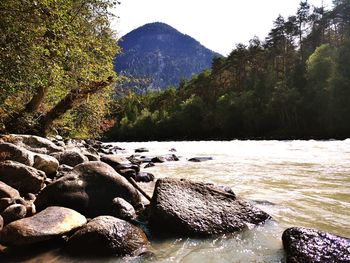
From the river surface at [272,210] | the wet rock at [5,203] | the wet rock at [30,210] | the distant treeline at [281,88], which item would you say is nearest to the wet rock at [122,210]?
the river surface at [272,210]

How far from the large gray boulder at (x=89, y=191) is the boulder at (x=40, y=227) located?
0.82m

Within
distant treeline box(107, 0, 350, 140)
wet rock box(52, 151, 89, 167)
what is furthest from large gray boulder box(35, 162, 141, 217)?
distant treeline box(107, 0, 350, 140)

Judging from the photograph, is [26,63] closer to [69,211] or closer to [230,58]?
[69,211]

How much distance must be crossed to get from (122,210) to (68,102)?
1224 centimetres

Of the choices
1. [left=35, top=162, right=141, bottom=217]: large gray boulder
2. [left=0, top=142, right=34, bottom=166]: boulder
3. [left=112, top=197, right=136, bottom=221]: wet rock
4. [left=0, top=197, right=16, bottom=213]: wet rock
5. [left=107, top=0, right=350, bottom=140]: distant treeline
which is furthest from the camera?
[left=107, top=0, right=350, bottom=140]: distant treeline

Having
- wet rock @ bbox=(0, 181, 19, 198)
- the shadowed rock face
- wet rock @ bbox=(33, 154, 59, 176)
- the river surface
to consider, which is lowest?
the river surface

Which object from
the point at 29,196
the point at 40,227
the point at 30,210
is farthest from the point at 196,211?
the point at 29,196

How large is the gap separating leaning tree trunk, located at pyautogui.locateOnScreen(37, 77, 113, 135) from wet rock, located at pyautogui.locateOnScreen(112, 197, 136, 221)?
1152 cm

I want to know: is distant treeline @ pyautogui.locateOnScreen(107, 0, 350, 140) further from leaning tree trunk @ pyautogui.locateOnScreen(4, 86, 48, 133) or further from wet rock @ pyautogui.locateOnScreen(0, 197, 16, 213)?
wet rock @ pyautogui.locateOnScreen(0, 197, 16, 213)

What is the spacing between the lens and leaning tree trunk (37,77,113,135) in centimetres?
1702

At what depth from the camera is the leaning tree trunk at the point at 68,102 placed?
1702cm

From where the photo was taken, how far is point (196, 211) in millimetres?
5793

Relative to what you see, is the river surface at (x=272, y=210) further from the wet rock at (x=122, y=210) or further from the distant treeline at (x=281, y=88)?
the distant treeline at (x=281, y=88)

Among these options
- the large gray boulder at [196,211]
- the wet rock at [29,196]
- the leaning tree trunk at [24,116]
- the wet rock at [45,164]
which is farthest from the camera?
the leaning tree trunk at [24,116]
